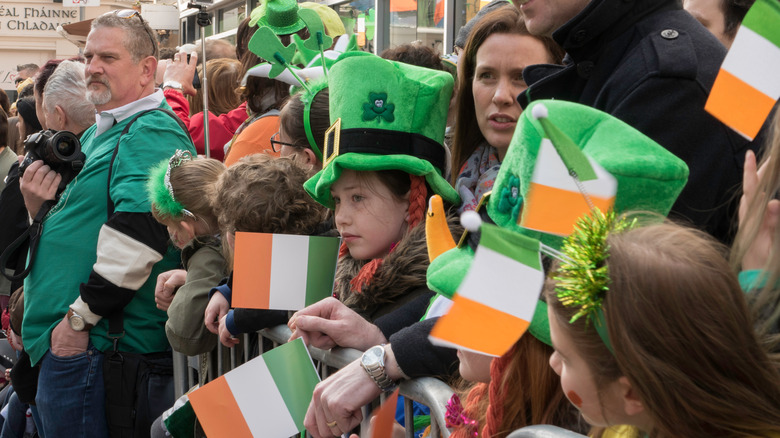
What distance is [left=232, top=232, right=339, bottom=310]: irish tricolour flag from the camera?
2389mm

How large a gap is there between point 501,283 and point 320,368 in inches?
57.6

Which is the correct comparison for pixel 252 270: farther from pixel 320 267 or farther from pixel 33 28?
pixel 33 28

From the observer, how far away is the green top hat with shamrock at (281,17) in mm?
3715

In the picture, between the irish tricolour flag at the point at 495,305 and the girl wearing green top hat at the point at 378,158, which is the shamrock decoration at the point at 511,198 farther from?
the girl wearing green top hat at the point at 378,158

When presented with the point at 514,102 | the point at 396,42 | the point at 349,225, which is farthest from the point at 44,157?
the point at 396,42

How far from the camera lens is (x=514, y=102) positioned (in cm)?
239

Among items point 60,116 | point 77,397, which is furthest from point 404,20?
point 77,397

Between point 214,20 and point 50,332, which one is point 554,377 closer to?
point 50,332

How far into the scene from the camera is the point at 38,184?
12.2 ft

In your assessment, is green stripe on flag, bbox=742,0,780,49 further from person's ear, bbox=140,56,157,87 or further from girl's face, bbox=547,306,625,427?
person's ear, bbox=140,56,157,87

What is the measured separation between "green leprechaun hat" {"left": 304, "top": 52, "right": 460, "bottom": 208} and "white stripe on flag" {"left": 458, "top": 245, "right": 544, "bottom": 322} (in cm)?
130

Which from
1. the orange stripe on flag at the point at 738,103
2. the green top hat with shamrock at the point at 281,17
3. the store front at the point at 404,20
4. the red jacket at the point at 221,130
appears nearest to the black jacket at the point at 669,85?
the orange stripe on flag at the point at 738,103

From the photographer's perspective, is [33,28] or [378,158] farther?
[33,28]

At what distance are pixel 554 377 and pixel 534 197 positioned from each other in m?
0.44
